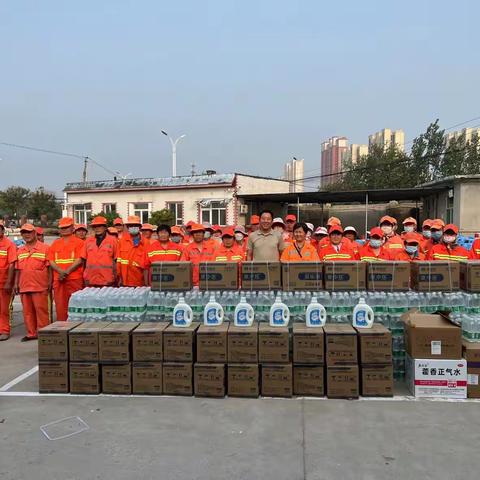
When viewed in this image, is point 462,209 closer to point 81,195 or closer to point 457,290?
point 457,290

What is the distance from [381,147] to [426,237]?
3548 cm

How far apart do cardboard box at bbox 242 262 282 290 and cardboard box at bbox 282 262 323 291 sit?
3.7 inches

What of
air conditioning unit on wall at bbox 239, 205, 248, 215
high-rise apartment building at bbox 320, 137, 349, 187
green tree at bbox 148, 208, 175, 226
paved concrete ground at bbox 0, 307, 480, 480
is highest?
high-rise apartment building at bbox 320, 137, 349, 187

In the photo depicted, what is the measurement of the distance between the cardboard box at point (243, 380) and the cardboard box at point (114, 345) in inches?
42.8

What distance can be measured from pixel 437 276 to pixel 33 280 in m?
5.78

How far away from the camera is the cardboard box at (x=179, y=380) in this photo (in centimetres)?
463

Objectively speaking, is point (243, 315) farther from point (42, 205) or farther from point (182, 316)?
point (42, 205)

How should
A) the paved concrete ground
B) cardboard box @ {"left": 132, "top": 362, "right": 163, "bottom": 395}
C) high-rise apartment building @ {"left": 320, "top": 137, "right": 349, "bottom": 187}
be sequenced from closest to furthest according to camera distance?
1. the paved concrete ground
2. cardboard box @ {"left": 132, "top": 362, "right": 163, "bottom": 395}
3. high-rise apartment building @ {"left": 320, "top": 137, "right": 349, "bottom": 187}

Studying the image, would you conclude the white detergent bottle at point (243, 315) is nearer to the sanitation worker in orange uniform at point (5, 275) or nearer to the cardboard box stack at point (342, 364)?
the cardboard box stack at point (342, 364)

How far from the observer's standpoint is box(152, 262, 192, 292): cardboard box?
17.0ft

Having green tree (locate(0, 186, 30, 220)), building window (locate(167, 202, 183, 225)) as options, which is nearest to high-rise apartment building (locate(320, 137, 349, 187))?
building window (locate(167, 202, 183, 225))

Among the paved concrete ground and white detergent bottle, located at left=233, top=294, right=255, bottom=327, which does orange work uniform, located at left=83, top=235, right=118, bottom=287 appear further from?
white detergent bottle, located at left=233, top=294, right=255, bottom=327

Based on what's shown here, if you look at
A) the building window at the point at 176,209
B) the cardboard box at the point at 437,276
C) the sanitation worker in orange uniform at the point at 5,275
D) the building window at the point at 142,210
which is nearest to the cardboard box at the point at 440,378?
the cardboard box at the point at 437,276

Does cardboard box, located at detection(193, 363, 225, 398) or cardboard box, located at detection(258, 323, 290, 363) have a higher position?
cardboard box, located at detection(258, 323, 290, 363)
